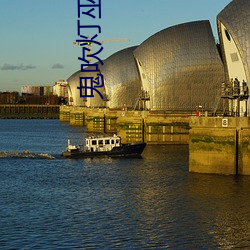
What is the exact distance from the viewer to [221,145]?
157 feet

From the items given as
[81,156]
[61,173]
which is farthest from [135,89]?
[61,173]

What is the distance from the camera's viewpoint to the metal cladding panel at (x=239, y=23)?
5638 centimetres

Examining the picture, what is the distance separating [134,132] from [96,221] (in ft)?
165

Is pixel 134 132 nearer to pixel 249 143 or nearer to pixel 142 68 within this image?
pixel 142 68

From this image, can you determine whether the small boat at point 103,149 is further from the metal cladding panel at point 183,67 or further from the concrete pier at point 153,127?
the metal cladding panel at point 183,67

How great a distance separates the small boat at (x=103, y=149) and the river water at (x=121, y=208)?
21.6 ft

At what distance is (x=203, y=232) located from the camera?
106ft

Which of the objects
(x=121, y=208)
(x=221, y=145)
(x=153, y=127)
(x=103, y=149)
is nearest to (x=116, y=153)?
(x=103, y=149)

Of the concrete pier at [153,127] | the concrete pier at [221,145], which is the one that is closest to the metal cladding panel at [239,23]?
the concrete pier at [221,145]

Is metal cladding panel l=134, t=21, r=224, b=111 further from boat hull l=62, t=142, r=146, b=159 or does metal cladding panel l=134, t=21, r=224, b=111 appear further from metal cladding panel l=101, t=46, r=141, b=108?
metal cladding panel l=101, t=46, r=141, b=108

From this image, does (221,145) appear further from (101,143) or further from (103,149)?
(101,143)

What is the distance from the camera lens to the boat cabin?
216 ft

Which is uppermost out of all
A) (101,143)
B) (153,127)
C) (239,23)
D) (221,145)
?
(239,23)

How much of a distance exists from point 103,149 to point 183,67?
24.7 meters
